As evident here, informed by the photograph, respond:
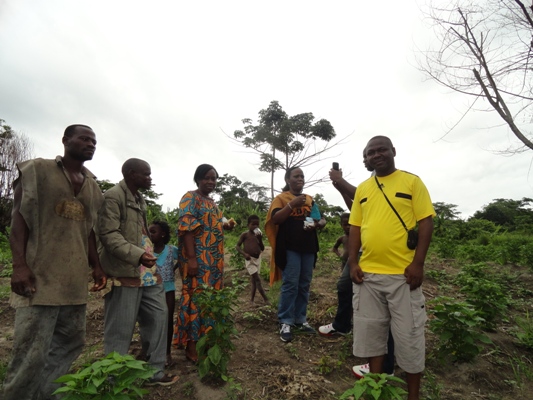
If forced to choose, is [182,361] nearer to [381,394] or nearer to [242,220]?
[381,394]

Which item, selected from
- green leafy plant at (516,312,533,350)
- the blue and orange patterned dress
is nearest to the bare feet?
the blue and orange patterned dress

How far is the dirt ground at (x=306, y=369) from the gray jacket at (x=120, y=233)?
3.26 ft

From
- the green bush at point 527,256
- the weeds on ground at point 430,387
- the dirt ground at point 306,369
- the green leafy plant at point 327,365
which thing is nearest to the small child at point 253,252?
the dirt ground at point 306,369

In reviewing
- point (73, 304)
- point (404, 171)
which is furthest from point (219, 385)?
point (404, 171)

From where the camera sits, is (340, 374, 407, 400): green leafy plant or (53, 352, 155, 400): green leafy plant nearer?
(53, 352, 155, 400): green leafy plant

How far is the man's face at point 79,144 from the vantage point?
2211mm

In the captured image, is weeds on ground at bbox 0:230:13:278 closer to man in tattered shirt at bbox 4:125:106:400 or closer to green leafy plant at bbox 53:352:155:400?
man in tattered shirt at bbox 4:125:106:400

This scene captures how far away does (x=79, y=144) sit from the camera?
221cm

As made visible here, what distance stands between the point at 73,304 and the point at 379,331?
2064 millimetres

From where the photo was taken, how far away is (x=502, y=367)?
316 centimetres

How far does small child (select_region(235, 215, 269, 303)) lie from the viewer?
16.8 feet

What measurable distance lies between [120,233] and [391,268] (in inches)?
77.0

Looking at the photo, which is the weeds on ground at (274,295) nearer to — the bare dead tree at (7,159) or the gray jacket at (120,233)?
the gray jacket at (120,233)

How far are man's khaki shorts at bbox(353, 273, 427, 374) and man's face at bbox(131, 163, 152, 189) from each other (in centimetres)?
183
